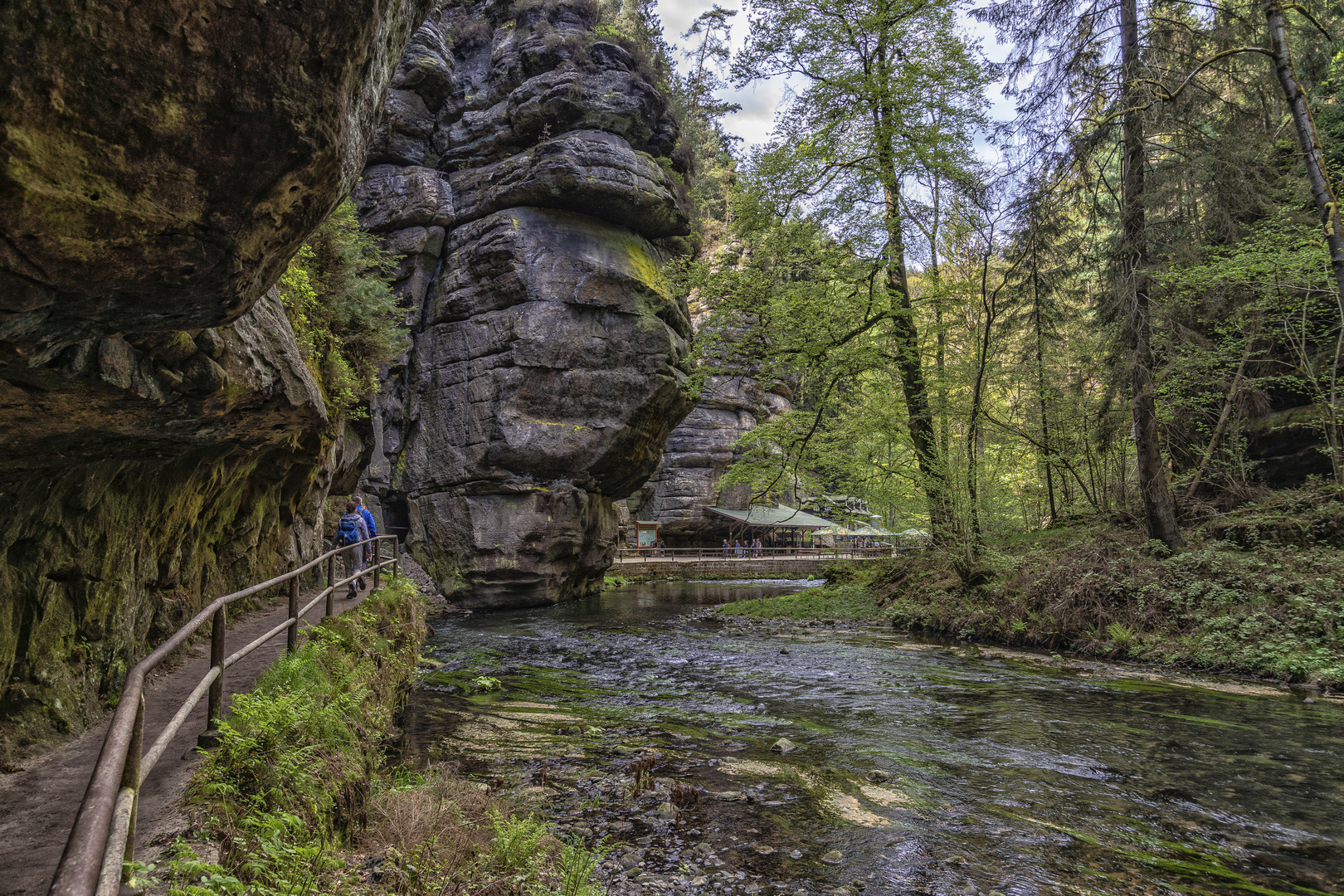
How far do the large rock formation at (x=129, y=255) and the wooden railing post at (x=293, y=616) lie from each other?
130 cm

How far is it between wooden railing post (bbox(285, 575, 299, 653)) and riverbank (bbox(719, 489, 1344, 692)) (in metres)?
10.7

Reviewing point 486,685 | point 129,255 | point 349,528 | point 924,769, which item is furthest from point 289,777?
point 349,528

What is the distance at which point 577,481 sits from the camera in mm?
20656

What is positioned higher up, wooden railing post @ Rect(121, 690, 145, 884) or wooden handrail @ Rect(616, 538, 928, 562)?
wooden railing post @ Rect(121, 690, 145, 884)

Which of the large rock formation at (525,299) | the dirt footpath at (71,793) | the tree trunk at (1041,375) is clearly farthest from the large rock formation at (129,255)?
the tree trunk at (1041,375)

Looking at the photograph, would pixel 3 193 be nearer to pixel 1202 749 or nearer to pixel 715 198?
pixel 1202 749

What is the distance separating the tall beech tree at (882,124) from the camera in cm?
1377

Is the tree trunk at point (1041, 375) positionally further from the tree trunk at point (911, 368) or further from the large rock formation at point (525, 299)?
the large rock formation at point (525, 299)

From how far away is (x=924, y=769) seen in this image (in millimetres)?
5781

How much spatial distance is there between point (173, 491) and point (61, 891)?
5.99 m

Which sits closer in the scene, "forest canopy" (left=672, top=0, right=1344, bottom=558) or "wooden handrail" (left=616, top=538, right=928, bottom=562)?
"forest canopy" (left=672, top=0, right=1344, bottom=558)

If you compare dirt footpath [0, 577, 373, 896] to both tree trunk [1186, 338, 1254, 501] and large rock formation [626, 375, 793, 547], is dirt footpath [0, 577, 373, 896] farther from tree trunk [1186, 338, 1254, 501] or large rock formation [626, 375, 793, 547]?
large rock formation [626, 375, 793, 547]

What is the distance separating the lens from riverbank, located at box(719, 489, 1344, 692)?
838cm

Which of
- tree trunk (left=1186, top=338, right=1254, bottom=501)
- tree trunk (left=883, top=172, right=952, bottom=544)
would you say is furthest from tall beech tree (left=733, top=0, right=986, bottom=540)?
tree trunk (left=1186, top=338, right=1254, bottom=501)
